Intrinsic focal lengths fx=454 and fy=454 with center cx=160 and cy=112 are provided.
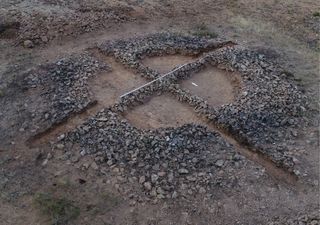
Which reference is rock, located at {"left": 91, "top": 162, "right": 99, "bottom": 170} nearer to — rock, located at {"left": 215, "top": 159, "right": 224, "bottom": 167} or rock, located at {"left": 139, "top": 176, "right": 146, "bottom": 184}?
rock, located at {"left": 139, "top": 176, "right": 146, "bottom": 184}

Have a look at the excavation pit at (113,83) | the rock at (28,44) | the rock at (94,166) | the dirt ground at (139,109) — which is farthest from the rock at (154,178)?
the rock at (28,44)

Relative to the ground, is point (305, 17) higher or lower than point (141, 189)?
higher

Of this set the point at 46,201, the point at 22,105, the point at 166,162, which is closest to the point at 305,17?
the point at 166,162

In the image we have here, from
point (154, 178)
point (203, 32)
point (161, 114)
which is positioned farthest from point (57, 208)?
point (203, 32)

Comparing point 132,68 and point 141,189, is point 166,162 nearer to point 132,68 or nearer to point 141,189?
point 141,189

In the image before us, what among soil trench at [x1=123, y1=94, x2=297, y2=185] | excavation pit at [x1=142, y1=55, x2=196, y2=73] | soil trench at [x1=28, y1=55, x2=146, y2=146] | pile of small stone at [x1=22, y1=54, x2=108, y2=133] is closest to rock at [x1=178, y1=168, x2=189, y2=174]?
soil trench at [x1=123, y1=94, x2=297, y2=185]

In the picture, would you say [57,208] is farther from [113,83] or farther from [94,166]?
[113,83]
